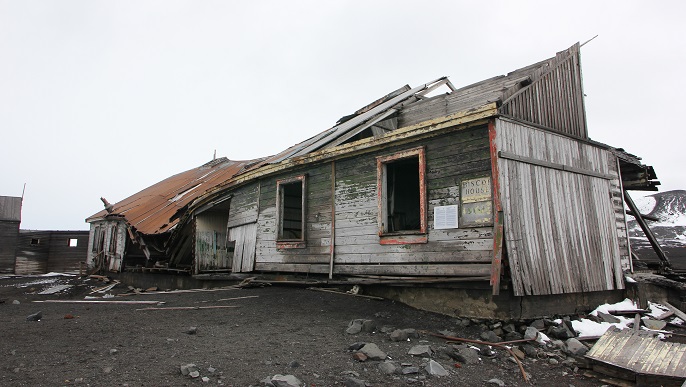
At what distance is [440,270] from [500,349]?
1863mm

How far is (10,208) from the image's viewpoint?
31500mm

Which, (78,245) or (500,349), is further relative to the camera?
(78,245)

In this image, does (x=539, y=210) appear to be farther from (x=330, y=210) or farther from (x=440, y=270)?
(x=330, y=210)

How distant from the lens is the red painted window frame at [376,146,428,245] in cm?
806

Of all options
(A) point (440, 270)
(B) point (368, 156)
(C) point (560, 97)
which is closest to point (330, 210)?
(B) point (368, 156)

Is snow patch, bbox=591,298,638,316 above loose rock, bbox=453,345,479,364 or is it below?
above

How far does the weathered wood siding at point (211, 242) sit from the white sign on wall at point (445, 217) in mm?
9722

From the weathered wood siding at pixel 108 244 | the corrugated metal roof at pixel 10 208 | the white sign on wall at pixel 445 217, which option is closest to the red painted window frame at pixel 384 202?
the white sign on wall at pixel 445 217

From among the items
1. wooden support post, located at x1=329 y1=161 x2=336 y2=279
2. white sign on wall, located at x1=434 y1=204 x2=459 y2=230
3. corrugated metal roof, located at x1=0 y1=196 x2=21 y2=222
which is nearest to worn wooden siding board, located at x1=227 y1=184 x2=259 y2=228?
wooden support post, located at x1=329 y1=161 x2=336 y2=279

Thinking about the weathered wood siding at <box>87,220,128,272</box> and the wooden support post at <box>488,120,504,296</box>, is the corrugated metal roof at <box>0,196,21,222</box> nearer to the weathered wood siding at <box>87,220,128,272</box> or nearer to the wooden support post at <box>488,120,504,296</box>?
the weathered wood siding at <box>87,220,128,272</box>

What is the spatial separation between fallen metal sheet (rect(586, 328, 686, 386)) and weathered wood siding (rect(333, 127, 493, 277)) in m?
1.91

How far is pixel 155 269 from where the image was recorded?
16797 millimetres

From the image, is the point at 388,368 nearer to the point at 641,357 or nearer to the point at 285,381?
the point at 285,381

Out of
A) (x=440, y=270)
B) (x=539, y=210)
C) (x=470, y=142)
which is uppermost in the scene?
(x=470, y=142)
